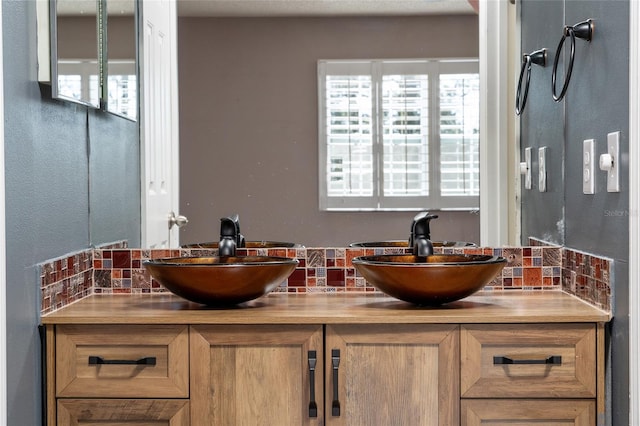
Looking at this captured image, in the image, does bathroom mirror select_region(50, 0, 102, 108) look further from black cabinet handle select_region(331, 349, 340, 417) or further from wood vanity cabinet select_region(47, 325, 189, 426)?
black cabinet handle select_region(331, 349, 340, 417)

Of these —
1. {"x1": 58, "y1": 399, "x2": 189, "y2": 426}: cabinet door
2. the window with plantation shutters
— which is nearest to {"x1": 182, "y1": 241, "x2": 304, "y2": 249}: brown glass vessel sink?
the window with plantation shutters

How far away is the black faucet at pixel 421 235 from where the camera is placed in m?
2.33

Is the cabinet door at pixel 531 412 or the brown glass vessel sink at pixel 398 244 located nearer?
the cabinet door at pixel 531 412

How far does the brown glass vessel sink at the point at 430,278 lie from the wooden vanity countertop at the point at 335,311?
4cm

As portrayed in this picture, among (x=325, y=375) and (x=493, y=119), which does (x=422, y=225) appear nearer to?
(x=493, y=119)

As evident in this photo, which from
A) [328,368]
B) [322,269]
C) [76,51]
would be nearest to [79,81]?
[76,51]

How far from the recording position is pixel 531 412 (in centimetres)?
202

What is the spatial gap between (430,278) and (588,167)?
1.63ft

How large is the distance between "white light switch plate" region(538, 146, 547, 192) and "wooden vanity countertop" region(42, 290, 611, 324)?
329 mm

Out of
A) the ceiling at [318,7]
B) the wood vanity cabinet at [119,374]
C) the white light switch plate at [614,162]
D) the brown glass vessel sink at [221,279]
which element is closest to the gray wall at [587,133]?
the white light switch plate at [614,162]

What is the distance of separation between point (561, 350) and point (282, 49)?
3.84 ft

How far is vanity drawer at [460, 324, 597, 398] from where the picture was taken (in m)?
2.02

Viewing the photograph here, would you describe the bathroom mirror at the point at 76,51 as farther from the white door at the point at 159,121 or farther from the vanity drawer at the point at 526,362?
the vanity drawer at the point at 526,362

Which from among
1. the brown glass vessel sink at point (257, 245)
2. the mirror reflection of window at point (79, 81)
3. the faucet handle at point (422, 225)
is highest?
the mirror reflection of window at point (79, 81)
